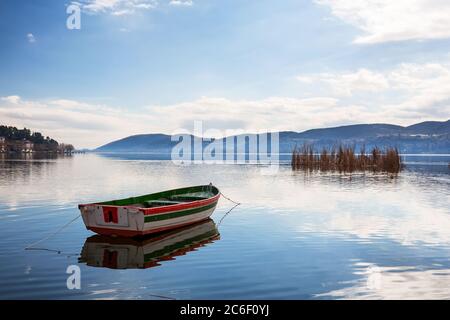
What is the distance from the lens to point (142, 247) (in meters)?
14.2

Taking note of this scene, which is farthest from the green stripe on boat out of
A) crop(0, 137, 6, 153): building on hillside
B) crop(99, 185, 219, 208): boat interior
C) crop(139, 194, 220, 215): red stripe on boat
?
crop(0, 137, 6, 153): building on hillside

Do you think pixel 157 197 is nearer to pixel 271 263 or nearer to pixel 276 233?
pixel 276 233

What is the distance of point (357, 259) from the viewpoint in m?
12.7

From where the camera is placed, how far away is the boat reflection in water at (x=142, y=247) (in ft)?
40.0

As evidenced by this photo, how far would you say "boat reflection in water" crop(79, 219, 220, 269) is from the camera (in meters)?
12.2

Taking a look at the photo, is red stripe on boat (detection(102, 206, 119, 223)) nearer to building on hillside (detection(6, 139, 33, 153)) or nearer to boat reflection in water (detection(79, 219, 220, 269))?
Result: boat reflection in water (detection(79, 219, 220, 269))

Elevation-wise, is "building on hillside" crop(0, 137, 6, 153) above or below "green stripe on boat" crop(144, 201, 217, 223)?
above

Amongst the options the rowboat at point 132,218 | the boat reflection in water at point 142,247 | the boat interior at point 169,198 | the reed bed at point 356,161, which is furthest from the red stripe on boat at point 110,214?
the reed bed at point 356,161

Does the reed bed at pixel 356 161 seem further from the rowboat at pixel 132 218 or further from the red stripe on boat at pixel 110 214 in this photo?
the red stripe on boat at pixel 110 214

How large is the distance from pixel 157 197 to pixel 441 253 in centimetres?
1233

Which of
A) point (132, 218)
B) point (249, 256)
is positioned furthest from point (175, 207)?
point (249, 256)

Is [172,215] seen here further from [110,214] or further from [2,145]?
[2,145]

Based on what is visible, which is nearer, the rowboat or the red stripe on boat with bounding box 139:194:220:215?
the rowboat
